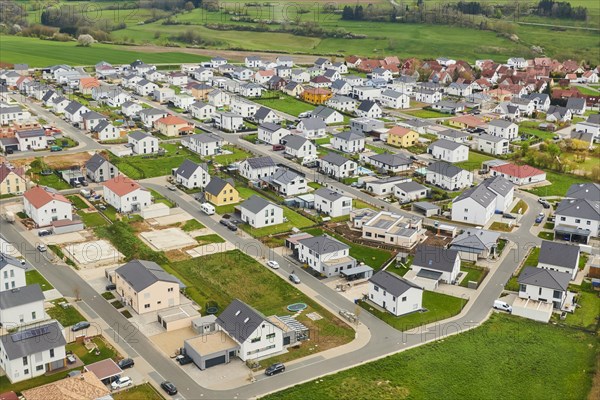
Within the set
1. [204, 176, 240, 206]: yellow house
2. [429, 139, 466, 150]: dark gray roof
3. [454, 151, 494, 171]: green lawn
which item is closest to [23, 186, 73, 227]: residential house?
[204, 176, 240, 206]: yellow house

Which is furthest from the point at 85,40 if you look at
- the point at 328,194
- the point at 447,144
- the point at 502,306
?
the point at 502,306

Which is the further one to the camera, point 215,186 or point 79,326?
point 215,186

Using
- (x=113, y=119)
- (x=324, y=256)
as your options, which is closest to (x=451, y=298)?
(x=324, y=256)

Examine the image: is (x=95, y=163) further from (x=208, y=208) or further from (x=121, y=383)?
(x=121, y=383)

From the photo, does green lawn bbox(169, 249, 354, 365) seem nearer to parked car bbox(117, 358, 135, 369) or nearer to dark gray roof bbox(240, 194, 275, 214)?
dark gray roof bbox(240, 194, 275, 214)

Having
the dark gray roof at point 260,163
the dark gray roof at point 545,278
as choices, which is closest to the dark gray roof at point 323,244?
the dark gray roof at point 545,278
